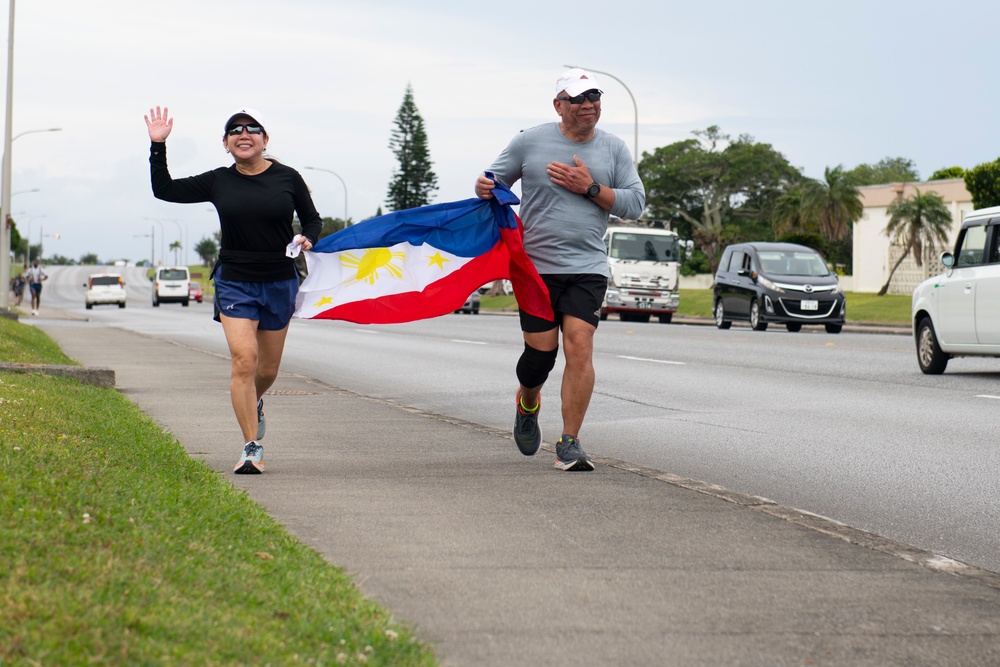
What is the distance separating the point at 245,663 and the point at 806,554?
9.01ft

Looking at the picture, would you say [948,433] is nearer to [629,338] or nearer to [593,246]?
[593,246]

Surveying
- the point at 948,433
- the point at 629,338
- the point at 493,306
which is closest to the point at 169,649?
the point at 948,433

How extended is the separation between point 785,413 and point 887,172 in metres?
Answer: 126

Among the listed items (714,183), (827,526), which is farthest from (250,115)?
(714,183)

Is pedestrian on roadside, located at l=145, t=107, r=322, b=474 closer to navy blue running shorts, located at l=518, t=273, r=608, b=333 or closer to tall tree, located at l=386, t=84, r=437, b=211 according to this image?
navy blue running shorts, located at l=518, t=273, r=608, b=333

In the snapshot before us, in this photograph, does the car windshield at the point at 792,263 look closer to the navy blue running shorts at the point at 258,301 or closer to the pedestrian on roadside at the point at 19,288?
the navy blue running shorts at the point at 258,301

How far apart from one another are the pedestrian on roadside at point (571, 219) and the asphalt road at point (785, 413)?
0.99m

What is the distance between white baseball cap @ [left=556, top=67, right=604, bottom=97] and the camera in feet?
25.7

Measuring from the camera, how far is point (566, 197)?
8008 mm

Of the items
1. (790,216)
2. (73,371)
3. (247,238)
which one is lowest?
(73,371)

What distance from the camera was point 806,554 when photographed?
18.4ft

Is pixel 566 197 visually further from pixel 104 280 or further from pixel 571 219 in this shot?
pixel 104 280

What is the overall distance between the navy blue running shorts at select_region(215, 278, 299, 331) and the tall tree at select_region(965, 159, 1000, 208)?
183ft

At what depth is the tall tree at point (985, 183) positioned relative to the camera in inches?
2359
